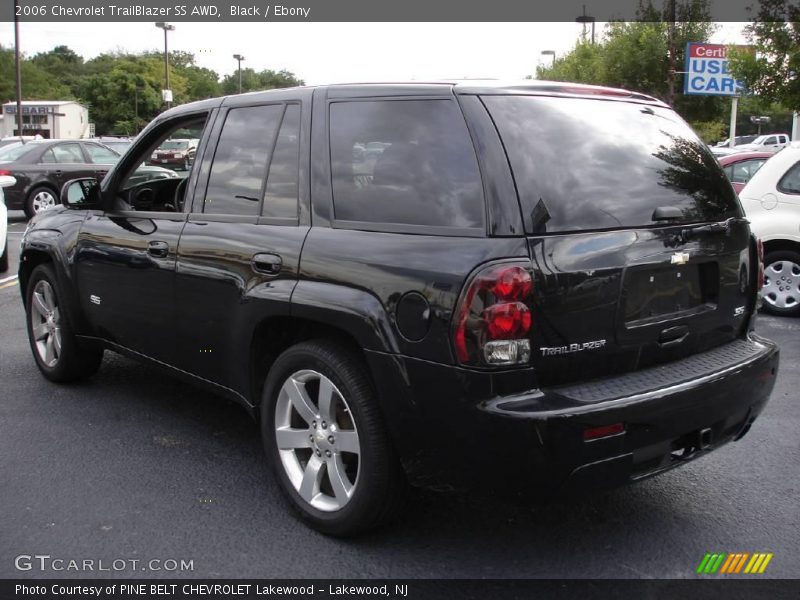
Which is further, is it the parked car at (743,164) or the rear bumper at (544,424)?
the parked car at (743,164)

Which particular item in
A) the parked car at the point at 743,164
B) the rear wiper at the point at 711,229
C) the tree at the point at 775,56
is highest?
the tree at the point at 775,56

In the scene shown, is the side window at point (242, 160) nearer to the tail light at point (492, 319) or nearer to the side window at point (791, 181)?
the tail light at point (492, 319)

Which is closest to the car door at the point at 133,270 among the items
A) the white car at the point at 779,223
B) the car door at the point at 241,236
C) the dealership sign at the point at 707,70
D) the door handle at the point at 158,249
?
the door handle at the point at 158,249

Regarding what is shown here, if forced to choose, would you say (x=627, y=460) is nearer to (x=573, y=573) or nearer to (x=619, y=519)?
(x=573, y=573)

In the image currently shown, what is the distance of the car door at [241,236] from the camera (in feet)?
11.6

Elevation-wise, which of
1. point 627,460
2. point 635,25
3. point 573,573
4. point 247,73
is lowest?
point 573,573

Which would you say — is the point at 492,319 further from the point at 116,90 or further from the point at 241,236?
the point at 116,90

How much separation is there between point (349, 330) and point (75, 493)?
1.69 metres

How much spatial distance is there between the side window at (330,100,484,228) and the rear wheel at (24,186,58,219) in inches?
571

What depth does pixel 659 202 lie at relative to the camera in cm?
324

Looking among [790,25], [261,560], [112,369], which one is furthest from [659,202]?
[790,25]

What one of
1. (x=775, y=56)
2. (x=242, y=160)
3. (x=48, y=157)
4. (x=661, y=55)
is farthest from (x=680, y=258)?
(x=661, y=55)

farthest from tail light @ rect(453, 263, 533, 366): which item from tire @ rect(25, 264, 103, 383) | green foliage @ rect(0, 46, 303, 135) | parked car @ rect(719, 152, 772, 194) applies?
green foliage @ rect(0, 46, 303, 135)

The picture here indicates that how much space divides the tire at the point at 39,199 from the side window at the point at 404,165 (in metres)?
14.5
